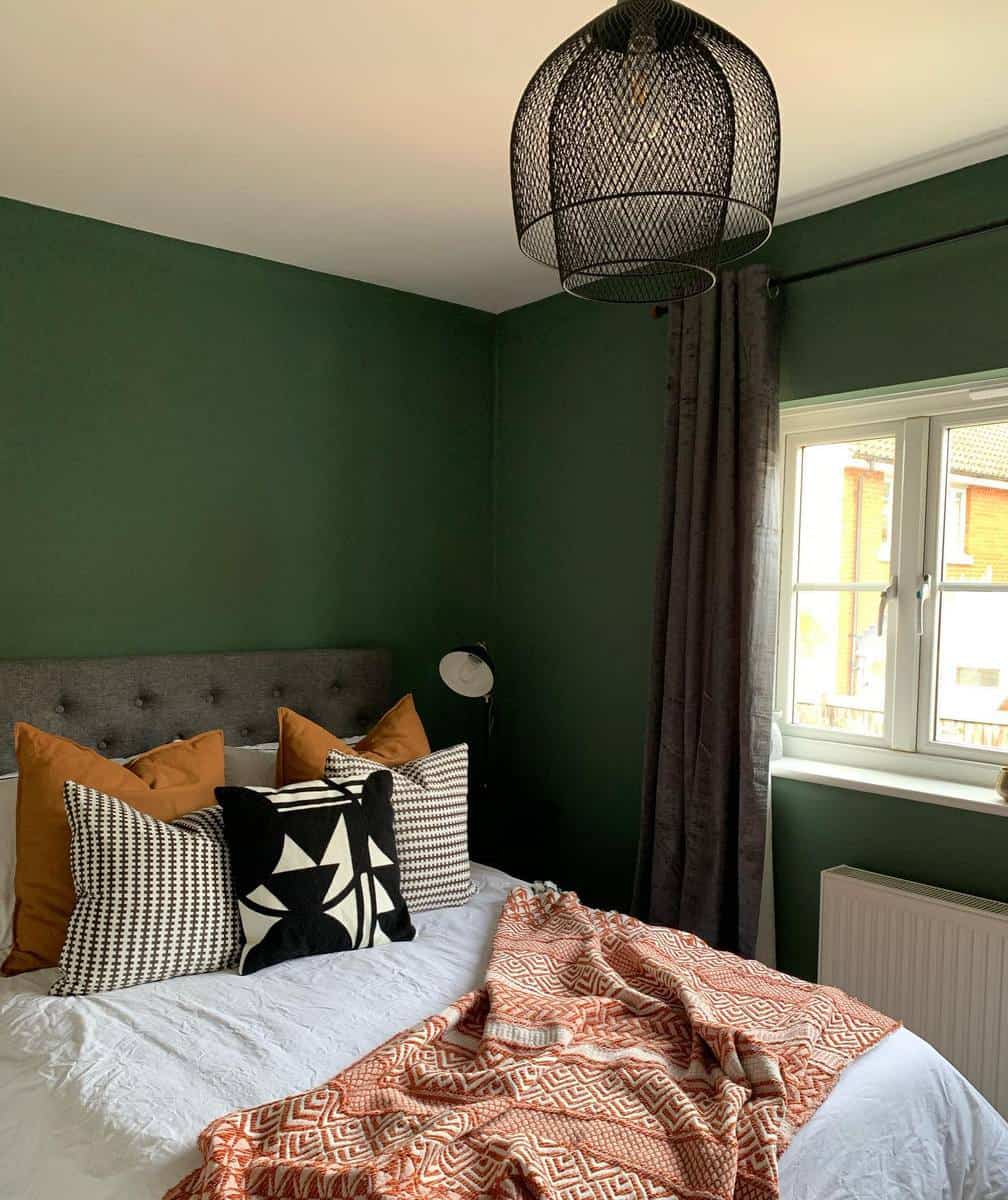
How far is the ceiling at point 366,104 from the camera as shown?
193 cm

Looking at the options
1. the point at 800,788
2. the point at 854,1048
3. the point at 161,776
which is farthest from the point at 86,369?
the point at 854,1048

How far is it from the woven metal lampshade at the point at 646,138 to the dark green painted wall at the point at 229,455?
6.14 feet

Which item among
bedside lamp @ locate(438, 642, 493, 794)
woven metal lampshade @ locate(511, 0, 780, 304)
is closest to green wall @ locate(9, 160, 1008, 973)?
bedside lamp @ locate(438, 642, 493, 794)

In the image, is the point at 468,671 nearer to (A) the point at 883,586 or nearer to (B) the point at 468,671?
(B) the point at 468,671

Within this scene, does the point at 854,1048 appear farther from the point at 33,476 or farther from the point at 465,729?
the point at 33,476

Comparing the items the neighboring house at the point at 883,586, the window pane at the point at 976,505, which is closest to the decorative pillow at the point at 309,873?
the neighboring house at the point at 883,586

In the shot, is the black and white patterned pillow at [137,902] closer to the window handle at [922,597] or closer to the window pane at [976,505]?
the window handle at [922,597]

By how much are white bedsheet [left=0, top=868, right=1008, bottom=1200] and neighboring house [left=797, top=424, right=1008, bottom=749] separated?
114cm

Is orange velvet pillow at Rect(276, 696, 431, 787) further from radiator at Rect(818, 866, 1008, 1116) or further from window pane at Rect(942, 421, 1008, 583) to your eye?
window pane at Rect(942, 421, 1008, 583)

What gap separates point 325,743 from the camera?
9.02 ft

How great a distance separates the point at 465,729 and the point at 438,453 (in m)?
1.06

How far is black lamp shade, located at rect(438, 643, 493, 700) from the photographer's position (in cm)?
342

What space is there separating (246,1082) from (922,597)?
84.1 inches

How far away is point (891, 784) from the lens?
2.74m
